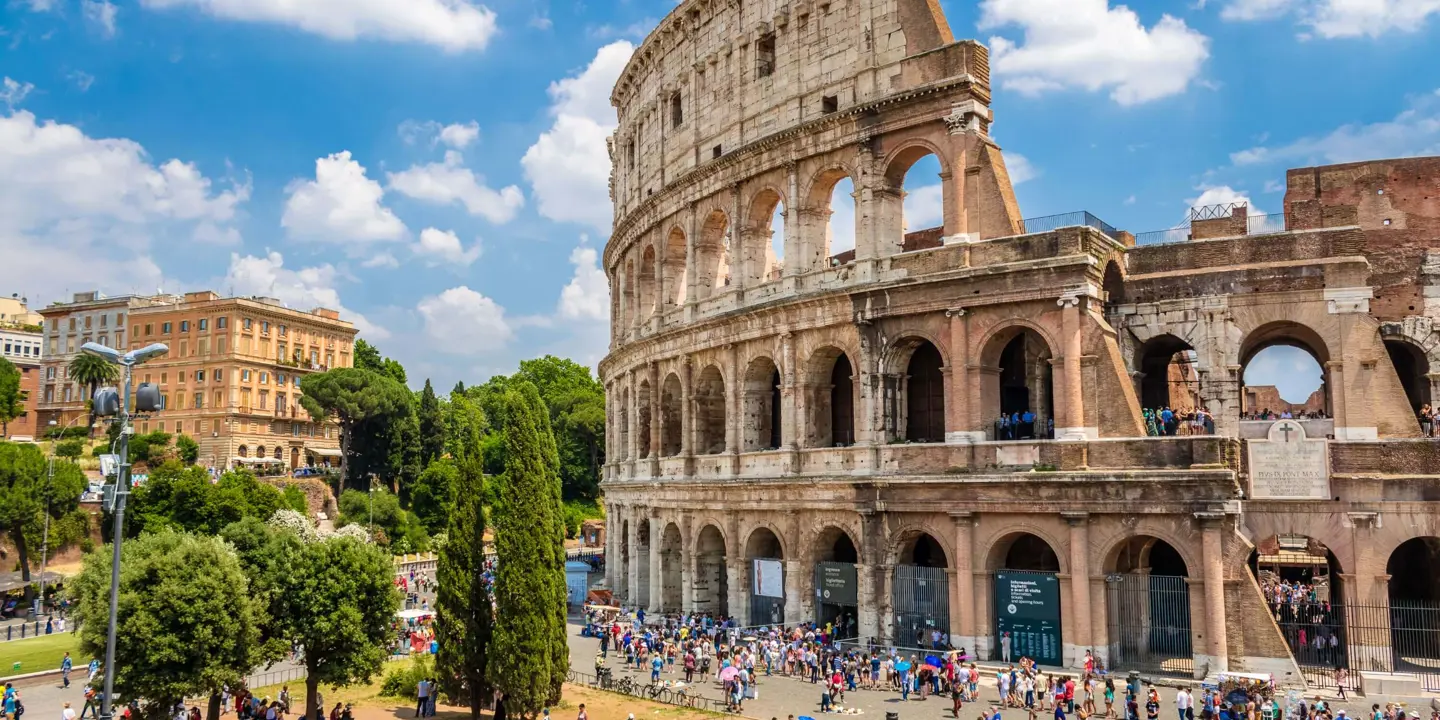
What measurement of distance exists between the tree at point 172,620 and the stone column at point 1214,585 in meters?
20.7

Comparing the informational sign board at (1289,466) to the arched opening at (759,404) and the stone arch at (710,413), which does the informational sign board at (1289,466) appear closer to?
the arched opening at (759,404)

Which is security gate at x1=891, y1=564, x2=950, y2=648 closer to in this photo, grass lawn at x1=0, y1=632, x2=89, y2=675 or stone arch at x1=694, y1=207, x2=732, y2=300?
stone arch at x1=694, y1=207, x2=732, y2=300

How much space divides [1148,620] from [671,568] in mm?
16106

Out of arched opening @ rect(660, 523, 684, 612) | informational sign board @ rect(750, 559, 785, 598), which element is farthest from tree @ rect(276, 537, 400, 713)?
arched opening @ rect(660, 523, 684, 612)

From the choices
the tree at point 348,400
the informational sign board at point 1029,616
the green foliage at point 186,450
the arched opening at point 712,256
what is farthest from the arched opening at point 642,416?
the green foliage at point 186,450

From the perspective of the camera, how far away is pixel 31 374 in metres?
100

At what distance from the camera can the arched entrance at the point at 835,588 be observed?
92.2ft

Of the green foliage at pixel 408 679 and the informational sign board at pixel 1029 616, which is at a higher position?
the informational sign board at pixel 1029 616

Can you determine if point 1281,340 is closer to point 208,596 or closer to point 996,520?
point 996,520

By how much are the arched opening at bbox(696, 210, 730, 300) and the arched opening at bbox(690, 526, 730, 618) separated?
25.8 ft

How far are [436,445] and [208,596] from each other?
59.3 meters

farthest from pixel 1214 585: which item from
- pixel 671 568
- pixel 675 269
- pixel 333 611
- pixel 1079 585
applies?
pixel 675 269

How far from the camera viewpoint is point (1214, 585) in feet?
76.0

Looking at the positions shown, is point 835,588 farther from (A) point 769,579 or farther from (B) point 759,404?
(B) point 759,404
